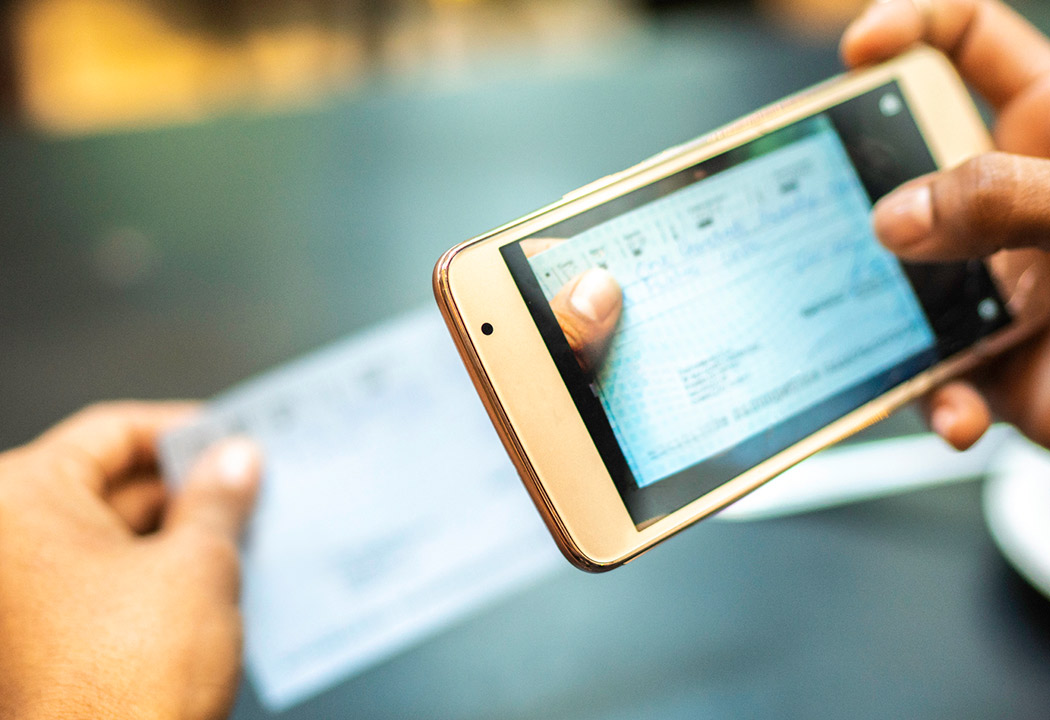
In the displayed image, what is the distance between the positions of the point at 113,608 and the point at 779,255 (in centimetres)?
38

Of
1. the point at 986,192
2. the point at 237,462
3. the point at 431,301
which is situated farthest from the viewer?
the point at 431,301

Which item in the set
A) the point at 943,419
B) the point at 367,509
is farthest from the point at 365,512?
the point at 943,419

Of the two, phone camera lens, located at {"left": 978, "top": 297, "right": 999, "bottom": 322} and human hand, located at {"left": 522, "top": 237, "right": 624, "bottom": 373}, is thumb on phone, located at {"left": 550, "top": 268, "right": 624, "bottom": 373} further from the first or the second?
phone camera lens, located at {"left": 978, "top": 297, "right": 999, "bottom": 322}

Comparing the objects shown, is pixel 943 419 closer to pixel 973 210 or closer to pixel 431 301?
pixel 973 210

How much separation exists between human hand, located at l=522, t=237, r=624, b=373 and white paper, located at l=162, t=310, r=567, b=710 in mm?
134

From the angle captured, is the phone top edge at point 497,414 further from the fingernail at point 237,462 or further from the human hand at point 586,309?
the fingernail at point 237,462

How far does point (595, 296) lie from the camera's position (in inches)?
12.8

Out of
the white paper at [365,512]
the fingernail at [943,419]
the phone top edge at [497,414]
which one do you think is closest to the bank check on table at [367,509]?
the white paper at [365,512]

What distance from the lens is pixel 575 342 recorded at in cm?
32

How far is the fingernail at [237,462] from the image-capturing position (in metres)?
0.40

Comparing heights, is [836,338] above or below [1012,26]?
below

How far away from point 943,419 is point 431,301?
14.4 inches

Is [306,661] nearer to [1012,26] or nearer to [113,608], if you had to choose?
[113,608]

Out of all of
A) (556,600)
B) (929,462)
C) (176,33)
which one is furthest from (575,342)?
(176,33)
